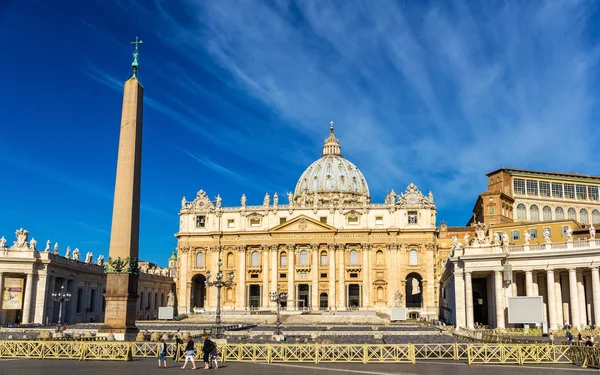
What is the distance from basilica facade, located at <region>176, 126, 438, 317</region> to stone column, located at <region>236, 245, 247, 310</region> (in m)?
0.15

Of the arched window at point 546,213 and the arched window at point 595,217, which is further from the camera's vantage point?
the arched window at point 546,213

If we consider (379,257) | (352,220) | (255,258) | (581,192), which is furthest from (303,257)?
(581,192)

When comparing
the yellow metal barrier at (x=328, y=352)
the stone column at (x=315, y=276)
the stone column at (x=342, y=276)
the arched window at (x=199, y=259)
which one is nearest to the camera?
the yellow metal barrier at (x=328, y=352)

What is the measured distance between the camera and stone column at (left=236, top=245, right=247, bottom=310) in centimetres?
8806

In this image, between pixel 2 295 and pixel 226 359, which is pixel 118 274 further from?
pixel 2 295

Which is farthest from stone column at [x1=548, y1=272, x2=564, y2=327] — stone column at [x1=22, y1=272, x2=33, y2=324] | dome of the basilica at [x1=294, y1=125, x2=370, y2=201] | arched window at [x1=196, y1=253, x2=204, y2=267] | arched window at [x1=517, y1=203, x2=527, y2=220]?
dome of the basilica at [x1=294, y1=125, x2=370, y2=201]

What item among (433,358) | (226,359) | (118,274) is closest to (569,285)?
(433,358)

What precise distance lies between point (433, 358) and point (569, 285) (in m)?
26.2

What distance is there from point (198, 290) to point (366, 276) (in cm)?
2832

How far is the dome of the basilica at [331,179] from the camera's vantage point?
417 feet

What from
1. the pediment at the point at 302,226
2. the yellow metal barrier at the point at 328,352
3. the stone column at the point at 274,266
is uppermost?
the pediment at the point at 302,226

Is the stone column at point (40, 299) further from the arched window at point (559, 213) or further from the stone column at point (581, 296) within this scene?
the arched window at point (559, 213)

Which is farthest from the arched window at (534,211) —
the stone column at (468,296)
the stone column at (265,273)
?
the stone column at (468,296)

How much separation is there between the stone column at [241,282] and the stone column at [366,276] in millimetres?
17631
